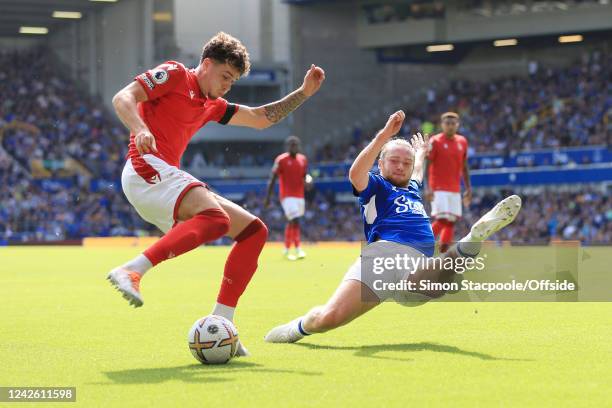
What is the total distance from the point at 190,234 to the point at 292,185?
58.5 ft

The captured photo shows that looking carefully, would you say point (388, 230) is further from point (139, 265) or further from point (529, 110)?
point (529, 110)

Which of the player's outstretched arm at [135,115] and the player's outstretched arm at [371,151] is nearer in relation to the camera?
the player's outstretched arm at [135,115]

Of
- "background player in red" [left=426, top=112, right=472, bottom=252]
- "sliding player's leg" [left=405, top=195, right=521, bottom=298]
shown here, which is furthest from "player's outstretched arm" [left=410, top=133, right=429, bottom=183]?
"background player in red" [left=426, top=112, right=472, bottom=252]

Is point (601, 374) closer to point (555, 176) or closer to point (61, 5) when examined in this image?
point (555, 176)

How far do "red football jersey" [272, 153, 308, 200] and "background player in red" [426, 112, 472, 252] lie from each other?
5.94 meters

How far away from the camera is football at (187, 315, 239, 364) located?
713cm

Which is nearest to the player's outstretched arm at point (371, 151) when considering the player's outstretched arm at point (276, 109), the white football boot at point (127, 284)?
the player's outstretched arm at point (276, 109)

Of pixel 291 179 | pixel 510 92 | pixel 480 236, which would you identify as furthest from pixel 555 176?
pixel 480 236

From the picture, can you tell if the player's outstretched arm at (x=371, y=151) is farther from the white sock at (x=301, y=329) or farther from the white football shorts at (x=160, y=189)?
the white football shorts at (x=160, y=189)

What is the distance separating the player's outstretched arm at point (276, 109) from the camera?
27.2 feet

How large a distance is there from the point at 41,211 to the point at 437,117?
59.0ft

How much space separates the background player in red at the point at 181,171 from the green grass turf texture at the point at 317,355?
0.77 m

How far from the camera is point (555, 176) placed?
3866 cm

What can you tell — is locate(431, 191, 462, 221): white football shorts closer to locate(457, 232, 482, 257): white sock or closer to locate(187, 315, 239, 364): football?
locate(457, 232, 482, 257): white sock
